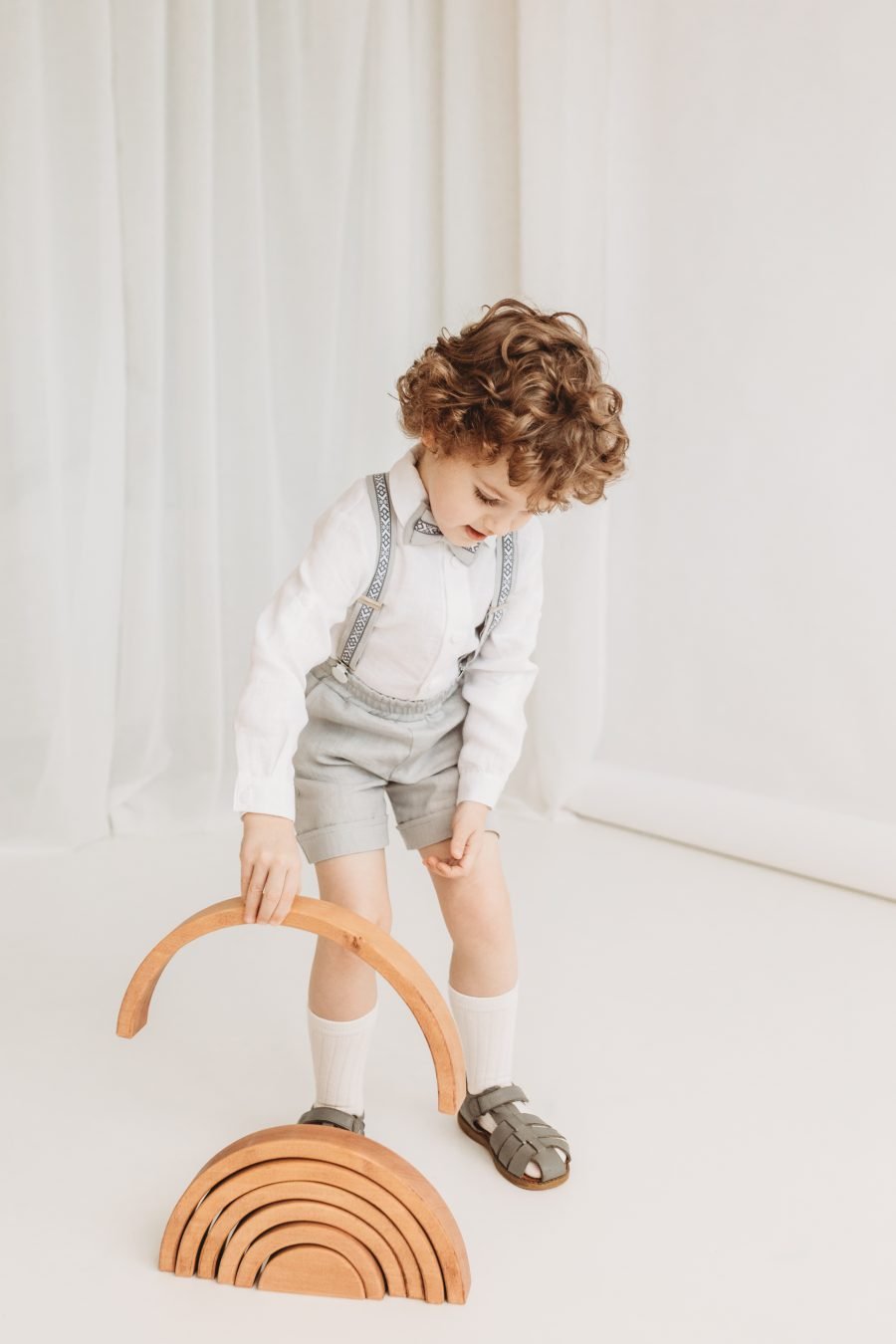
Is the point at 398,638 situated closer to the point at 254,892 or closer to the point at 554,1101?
the point at 254,892

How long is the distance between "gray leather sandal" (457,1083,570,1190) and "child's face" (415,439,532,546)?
57 cm

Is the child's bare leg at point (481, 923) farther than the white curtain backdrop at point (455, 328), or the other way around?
the white curtain backdrop at point (455, 328)

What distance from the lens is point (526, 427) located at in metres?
1.09

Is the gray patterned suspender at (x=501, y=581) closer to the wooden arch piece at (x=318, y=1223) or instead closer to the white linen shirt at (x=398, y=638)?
the white linen shirt at (x=398, y=638)

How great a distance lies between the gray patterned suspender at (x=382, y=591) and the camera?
119 centimetres

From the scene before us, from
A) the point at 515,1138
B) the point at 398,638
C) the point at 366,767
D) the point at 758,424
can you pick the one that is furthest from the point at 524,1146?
the point at 758,424

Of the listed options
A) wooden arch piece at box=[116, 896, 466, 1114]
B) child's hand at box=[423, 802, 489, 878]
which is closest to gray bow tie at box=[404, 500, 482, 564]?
child's hand at box=[423, 802, 489, 878]

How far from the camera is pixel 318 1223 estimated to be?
104cm

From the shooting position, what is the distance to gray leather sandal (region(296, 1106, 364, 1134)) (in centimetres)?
122

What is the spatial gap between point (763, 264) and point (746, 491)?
0.37m

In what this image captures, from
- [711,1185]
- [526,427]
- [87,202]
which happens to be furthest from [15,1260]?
[87,202]

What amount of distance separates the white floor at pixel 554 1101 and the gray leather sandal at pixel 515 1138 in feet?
0.06

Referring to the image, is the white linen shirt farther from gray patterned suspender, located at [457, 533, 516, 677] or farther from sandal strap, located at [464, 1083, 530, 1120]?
sandal strap, located at [464, 1083, 530, 1120]

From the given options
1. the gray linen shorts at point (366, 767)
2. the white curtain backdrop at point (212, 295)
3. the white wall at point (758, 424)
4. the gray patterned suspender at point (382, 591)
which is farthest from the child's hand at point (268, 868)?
the white wall at point (758, 424)
